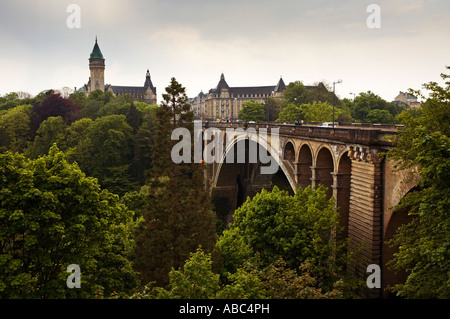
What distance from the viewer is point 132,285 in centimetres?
1856

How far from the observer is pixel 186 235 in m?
22.5

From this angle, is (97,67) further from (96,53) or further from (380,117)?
(380,117)

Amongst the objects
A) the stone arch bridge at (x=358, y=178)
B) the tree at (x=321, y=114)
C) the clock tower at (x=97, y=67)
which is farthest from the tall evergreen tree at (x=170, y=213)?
the clock tower at (x=97, y=67)

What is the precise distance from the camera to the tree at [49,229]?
14273mm

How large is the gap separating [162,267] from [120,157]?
5195cm

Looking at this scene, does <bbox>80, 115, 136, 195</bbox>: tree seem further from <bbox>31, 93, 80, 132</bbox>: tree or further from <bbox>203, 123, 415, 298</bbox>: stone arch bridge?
<bbox>203, 123, 415, 298</bbox>: stone arch bridge

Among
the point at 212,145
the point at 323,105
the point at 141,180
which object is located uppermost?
the point at 323,105

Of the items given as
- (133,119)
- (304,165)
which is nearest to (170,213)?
(304,165)

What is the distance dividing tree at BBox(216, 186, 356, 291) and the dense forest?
67 mm

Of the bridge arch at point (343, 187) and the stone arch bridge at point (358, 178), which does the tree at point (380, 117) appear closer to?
the stone arch bridge at point (358, 178)

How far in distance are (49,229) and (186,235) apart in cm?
915

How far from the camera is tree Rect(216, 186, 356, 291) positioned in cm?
2075
